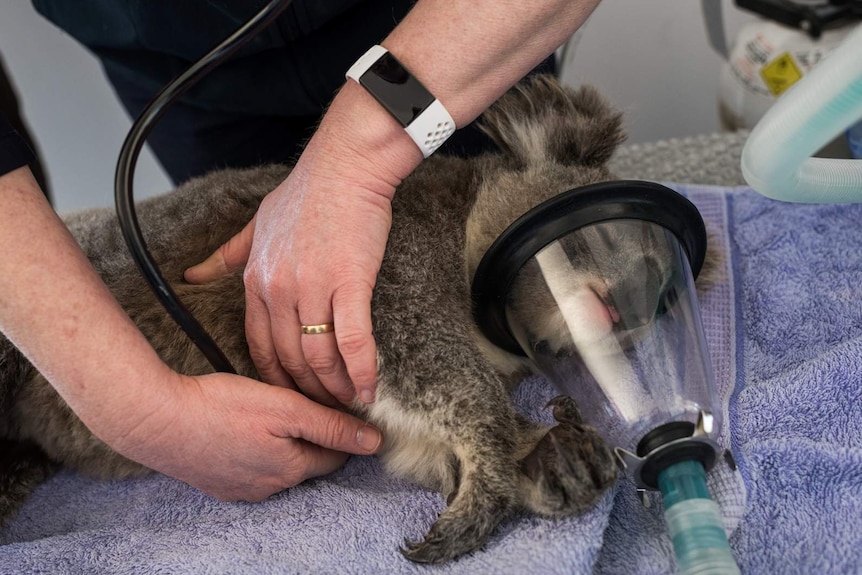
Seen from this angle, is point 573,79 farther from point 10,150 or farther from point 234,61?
point 10,150

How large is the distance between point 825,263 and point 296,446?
1.15 metres

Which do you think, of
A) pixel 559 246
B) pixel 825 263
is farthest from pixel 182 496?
pixel 825 263

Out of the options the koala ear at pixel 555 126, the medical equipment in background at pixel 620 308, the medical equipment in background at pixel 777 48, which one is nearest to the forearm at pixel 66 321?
the medical equipment in background at pixel 620 308

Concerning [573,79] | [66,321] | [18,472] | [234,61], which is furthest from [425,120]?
[573,79]

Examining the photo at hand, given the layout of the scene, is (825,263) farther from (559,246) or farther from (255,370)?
(255,370)

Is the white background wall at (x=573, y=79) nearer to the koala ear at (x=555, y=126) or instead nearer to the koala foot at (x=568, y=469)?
the koala ear at (x=555, y=126)

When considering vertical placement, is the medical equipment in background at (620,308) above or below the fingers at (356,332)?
below

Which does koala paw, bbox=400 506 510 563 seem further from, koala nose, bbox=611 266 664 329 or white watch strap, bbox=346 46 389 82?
white watch strap, bbox=346 46 389 82

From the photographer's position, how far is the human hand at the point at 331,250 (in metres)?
1.11

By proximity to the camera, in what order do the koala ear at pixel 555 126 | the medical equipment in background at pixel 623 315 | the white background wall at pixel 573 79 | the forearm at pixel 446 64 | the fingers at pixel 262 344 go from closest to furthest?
1. the medical equipment in background at pixel 623 315
2. the forearm at pixel 446 64
3. the fingers at pixel 262 344
4. the koala ear at pixel 555 126
5. the white background wall at pixel 573 79

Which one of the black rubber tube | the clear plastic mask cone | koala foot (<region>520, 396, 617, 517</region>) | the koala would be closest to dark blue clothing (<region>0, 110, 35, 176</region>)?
the black rubber tube

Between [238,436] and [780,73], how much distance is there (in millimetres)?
1991

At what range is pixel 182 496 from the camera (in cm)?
128

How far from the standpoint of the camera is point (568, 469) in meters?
1.05
